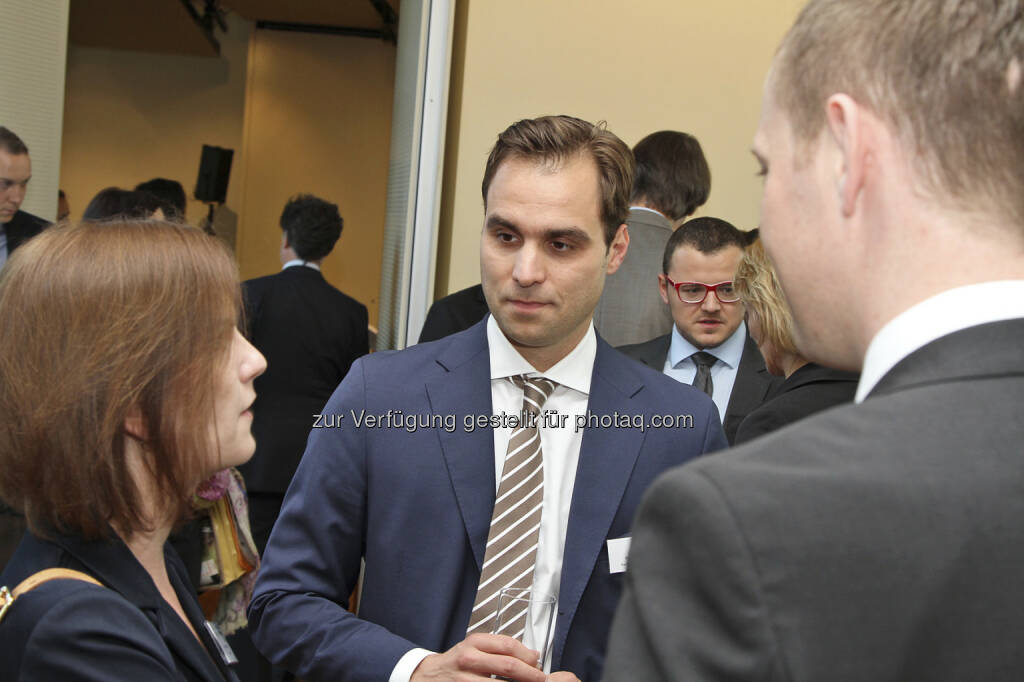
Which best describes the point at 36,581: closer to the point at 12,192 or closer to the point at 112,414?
the point at 112,414

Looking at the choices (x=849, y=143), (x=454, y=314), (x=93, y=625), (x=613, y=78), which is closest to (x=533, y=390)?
(x=93, y=625)

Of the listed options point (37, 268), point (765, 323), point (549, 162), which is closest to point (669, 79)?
point (765, 323)

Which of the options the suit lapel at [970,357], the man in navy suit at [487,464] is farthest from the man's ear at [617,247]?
the suit lapel at [970,357]

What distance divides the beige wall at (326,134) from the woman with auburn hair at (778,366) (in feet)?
27.8

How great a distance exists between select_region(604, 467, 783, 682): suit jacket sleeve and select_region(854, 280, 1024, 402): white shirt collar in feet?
0.69

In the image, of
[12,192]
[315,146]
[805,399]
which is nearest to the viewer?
[805,399]

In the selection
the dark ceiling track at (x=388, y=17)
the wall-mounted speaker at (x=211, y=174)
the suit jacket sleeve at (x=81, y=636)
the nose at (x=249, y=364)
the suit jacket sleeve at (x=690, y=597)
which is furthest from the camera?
the wall-mounted speaker at (x=211, y=174)

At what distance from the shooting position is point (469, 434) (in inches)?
68.4

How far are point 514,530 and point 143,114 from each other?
11.7 metres

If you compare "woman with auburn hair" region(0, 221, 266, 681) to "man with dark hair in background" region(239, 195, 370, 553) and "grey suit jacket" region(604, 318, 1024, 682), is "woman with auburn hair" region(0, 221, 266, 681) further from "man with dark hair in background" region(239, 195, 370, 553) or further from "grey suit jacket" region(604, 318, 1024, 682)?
"man with dark hair in background" region(239, 195, 370, 553)

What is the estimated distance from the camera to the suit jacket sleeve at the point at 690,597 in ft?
2.07

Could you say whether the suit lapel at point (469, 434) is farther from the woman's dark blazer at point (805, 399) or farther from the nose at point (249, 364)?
the woman's dark blazer at point (805, 399)

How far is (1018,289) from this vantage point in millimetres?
725

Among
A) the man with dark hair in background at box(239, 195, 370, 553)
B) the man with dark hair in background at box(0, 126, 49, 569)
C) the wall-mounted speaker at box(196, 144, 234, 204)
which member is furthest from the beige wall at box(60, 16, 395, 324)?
the man with dark hair in background at box(0, 126, 49, 569)
